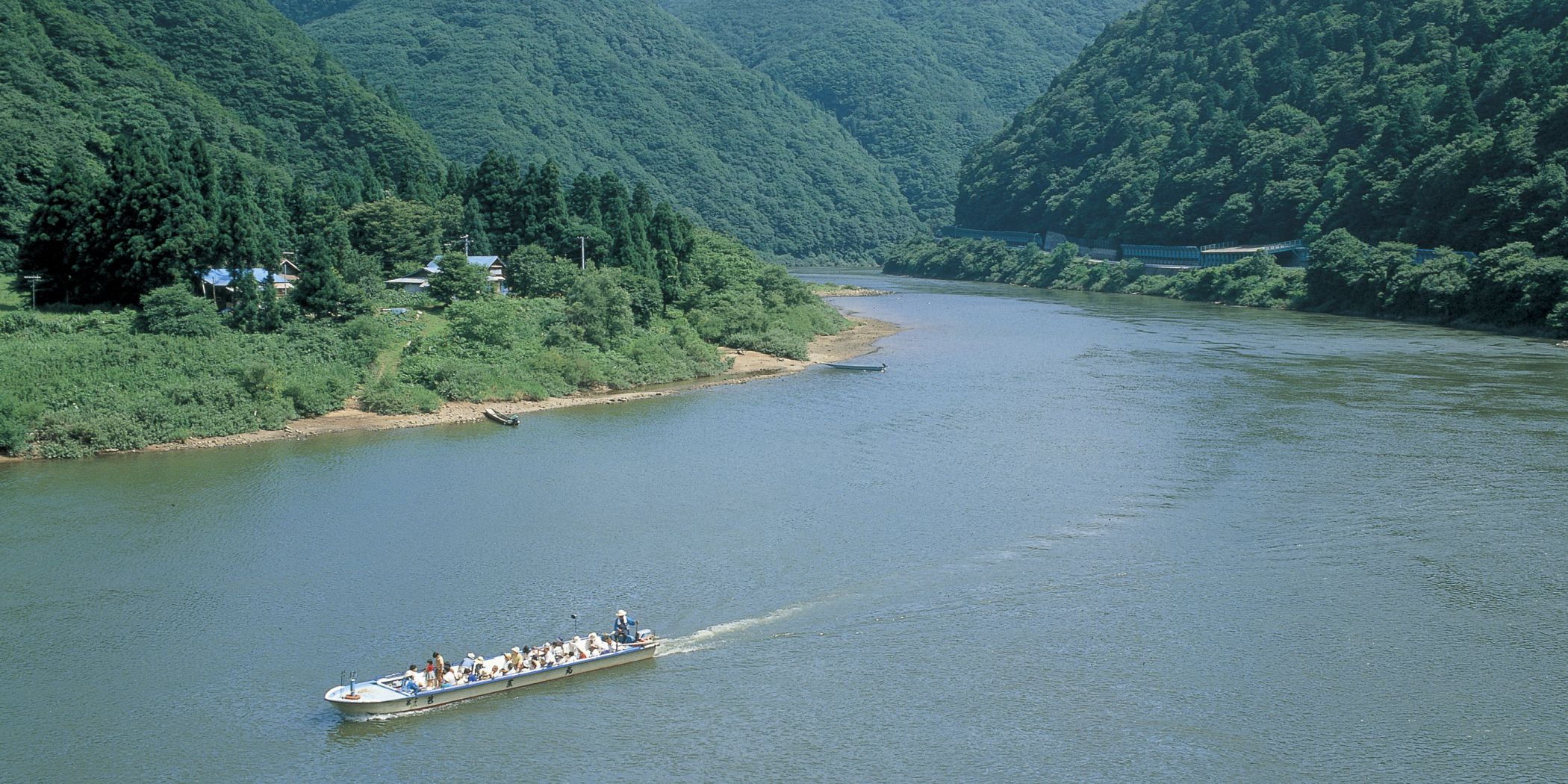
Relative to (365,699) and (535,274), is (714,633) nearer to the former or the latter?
(365,699)

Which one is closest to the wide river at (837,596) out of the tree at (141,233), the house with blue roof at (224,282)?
the tree at (141,233)

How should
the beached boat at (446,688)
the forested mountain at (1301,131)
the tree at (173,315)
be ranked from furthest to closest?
the forested mountain at (1301,131) → the tree at (173,315) → the beached boat at (446,688)

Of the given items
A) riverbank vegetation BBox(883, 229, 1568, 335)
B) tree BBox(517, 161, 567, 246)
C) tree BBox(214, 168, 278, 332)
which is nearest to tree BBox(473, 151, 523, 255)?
tree BBox(517, 161, 567, 246)

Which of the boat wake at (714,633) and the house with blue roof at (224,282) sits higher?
the house with blue roof at (224,282)

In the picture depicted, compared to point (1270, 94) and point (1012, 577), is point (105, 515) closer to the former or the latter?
point (1012, 577)

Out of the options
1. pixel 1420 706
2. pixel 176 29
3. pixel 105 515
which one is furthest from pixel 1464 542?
pixel 176 29

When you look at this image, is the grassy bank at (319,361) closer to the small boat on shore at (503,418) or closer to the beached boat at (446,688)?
the small boat on shore at (503,418)

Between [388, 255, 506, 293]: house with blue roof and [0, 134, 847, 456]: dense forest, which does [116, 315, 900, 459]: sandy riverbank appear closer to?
[0, 134, 847, 456]: dense forest
